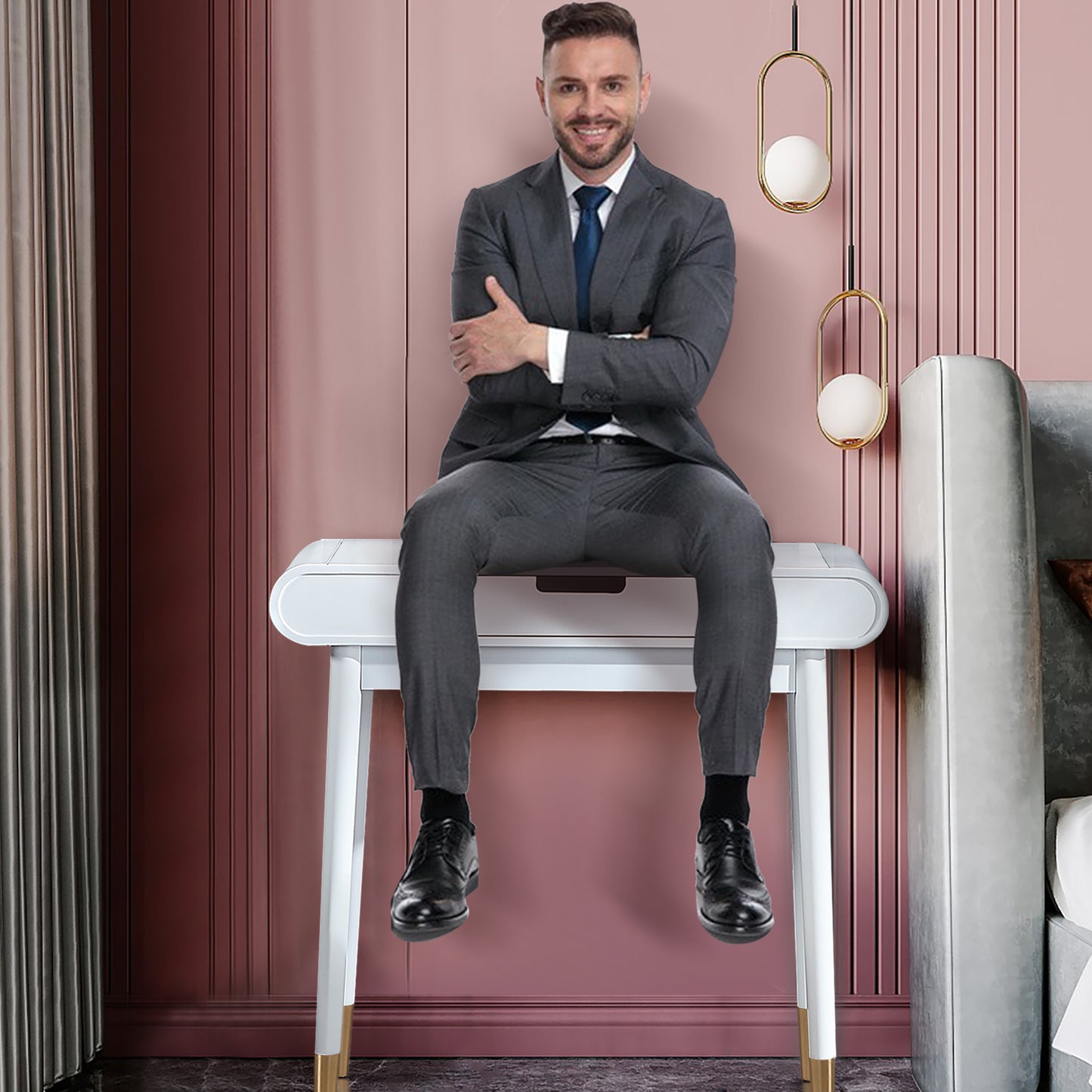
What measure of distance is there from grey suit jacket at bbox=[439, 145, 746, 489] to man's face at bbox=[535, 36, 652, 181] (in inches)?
2.1

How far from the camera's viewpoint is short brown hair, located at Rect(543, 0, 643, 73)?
1.46 metres

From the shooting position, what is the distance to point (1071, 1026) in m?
1.20

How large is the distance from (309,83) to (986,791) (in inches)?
56.0

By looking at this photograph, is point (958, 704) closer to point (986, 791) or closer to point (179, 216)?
point (986, 791)

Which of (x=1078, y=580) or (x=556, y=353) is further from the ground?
(x=556, y=353)

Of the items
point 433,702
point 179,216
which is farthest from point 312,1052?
point 179,216

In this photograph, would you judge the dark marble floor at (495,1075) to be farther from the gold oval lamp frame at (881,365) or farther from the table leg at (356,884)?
the gold oval lamp frame at (881,365)

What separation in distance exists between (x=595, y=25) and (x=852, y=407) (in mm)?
649

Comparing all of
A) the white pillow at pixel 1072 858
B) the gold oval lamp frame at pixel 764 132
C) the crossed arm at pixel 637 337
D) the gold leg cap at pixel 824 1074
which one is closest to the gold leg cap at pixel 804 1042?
the gold leg cap at pixel 824 1074

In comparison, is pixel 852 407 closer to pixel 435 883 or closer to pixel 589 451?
pixel 589 451

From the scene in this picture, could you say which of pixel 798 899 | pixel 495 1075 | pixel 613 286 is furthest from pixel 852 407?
pixel 495 1075

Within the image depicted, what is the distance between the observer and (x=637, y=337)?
1.42m

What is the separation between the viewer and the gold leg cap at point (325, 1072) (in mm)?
1393

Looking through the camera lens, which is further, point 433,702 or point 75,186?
point 75,186
